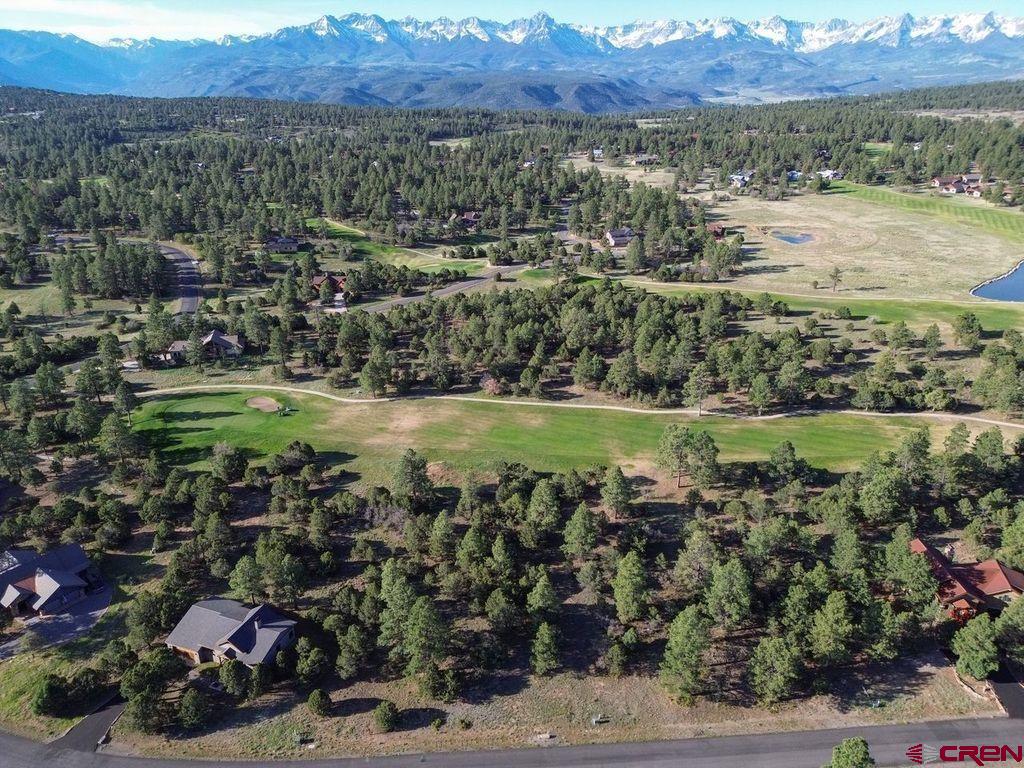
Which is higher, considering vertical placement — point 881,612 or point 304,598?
point 881,612

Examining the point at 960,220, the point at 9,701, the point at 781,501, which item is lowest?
the point at 9,701

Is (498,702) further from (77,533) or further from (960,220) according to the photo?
(960,220)

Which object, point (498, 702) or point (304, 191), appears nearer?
point (498, 702)

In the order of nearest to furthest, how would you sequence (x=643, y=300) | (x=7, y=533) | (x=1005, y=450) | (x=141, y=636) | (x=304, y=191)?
(x=141, y=636) → (x=7, y=533) → (x=1005, y=450) → (x=643, y=300) → (x=304, y=191)

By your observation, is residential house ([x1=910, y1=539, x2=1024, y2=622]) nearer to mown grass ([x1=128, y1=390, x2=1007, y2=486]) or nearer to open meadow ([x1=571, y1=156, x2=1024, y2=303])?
mown grass ([x1=128, y1=390, x2=1007, y2=486])

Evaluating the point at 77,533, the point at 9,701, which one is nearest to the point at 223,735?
the point at 9,701

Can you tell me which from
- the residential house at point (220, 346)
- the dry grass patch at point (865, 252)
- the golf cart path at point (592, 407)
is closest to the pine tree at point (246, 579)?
the golf cart path at point (592, 407)

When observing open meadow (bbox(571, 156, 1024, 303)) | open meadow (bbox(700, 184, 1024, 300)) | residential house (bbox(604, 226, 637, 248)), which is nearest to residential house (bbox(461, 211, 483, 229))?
residential house (bbox(604, 226, 637, 248))
